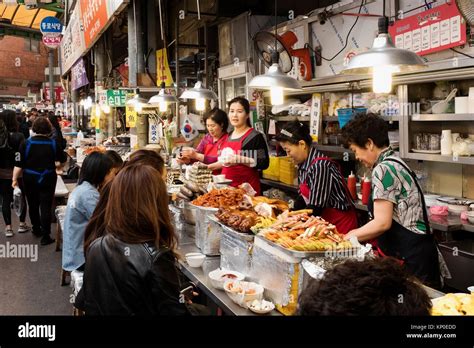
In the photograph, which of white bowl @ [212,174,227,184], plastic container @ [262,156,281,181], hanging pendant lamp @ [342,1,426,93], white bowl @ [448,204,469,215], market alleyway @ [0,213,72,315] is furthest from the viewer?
plastic container @ [262,156,281,181]

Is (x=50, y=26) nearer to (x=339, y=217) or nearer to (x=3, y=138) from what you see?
(x=3, y=138)

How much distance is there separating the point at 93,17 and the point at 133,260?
763 centimetres

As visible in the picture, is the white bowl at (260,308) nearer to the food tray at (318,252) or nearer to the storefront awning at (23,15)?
the food tray at (318,252)

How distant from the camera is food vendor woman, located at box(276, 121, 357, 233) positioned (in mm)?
3652

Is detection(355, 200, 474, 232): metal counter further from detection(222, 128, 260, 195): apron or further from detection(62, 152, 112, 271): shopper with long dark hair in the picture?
detection(62, 152, 112, 271): shopper with long dark hair

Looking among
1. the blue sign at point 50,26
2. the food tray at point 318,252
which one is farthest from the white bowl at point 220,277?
the blue sign at point 50,26

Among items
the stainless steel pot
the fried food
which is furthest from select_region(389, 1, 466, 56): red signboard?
the stainless steel pot

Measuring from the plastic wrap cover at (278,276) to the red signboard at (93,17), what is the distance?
20.1 feet

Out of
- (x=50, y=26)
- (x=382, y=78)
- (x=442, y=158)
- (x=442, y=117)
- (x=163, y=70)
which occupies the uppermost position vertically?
(x=50, y=26)

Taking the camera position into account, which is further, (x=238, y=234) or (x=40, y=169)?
(x=40, y=169)

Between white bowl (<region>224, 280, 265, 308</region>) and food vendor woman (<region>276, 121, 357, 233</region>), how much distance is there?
1144 millimetres

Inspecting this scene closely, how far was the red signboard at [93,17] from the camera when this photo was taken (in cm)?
788

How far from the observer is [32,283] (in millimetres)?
6102

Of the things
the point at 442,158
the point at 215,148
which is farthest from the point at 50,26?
the point at 442,158
